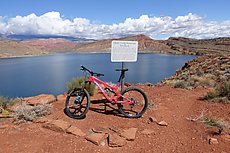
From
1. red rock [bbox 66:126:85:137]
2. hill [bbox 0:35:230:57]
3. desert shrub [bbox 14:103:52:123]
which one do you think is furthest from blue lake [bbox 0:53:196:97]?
hill [bbox 0:35:230:57]

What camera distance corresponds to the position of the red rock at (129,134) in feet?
12.3

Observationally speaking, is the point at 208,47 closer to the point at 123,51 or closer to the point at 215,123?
the point at 123,51

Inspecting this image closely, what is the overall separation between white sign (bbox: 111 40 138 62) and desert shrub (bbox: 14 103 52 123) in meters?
1.87

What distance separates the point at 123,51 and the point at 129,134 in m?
2.03

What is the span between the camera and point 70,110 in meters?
5.11

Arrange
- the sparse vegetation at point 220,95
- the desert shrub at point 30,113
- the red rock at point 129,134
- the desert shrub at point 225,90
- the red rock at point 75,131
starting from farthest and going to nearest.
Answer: the desert shrub at point 225,90, the sparse vegetation at point 220,95, the desert shrub at point 30,113, the red rock at point 75,131, the red rock at point 129,134

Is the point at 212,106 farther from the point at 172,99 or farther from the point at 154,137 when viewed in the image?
the point at 154,137

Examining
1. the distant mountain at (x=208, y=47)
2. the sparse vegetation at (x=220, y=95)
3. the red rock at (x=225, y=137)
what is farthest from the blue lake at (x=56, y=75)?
the distant mountain at (x=208, y=47)

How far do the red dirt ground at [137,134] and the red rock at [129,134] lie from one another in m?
0.09

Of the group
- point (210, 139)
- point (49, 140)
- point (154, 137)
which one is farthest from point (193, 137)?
point (49, 140)

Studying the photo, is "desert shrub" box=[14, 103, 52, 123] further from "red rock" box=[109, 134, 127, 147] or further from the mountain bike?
"red rock" box=[109, 134, 127, 147]

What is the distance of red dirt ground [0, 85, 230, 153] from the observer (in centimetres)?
347

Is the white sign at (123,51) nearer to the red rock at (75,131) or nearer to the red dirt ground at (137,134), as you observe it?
the red dirt ground at (137,134)

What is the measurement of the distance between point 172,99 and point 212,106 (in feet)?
3.70
